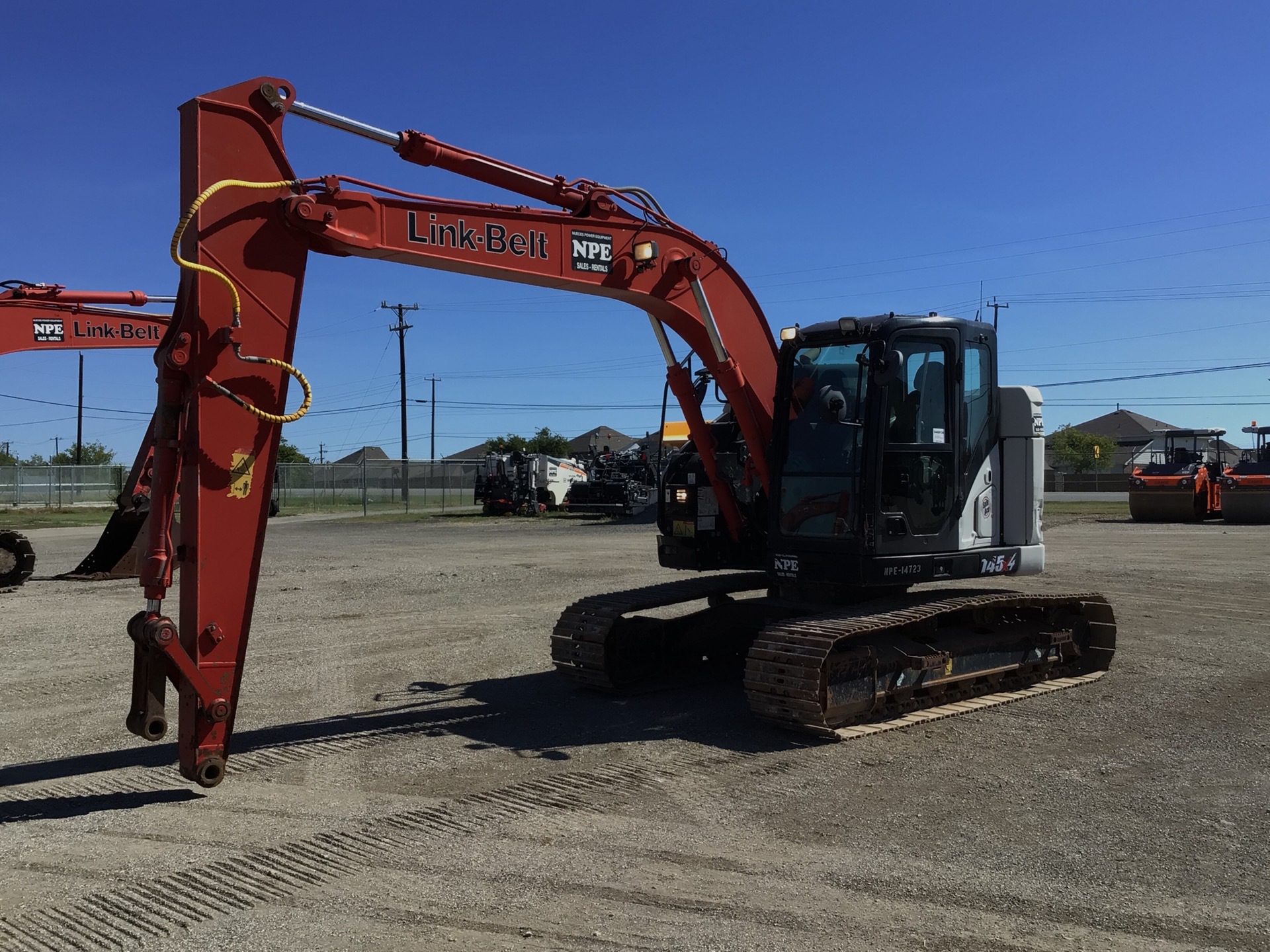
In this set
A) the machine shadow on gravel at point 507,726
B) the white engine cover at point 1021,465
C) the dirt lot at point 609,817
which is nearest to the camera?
the dirt lot at point 609,817

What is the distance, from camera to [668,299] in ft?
26.7

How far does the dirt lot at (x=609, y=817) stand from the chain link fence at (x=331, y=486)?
36949 millimetres

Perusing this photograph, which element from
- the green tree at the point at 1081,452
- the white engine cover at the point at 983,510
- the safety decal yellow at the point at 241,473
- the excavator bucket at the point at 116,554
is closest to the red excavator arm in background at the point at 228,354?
the safety decal yellow at the point at 241,473

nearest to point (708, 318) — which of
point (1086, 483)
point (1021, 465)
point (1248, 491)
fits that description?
point (1021, 465)

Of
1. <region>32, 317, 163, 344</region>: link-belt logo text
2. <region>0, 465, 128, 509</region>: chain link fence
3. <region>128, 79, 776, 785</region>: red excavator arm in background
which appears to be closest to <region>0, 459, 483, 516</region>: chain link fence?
<region>0, 465, 128, 509</region>: chain link fence

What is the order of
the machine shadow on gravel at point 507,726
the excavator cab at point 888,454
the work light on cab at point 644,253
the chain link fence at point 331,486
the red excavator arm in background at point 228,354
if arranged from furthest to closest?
the chain link fence at point 331,486 → the excavator cab at point 888,454 → the work light on cab at point 644,253 → the machine shadow on gravel at point 507,726 → the red excavator arm in background at point 228,354

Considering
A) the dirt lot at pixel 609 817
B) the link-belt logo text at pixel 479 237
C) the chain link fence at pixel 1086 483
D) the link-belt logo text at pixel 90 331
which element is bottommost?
the dirt lot at pixel 609 817

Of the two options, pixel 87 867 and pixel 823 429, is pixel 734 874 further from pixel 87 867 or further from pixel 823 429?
pixel 823 429

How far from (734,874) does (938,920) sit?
95 cm

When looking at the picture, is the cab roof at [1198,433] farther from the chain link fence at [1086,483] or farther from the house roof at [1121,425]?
the house roof at [1121,425]

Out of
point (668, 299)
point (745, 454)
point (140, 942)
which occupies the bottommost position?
point (140, 942)

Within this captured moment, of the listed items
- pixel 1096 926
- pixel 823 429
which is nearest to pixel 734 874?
pixel 1096 926

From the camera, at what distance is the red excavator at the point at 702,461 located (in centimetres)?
586

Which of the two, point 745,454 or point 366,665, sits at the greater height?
point 745,454
